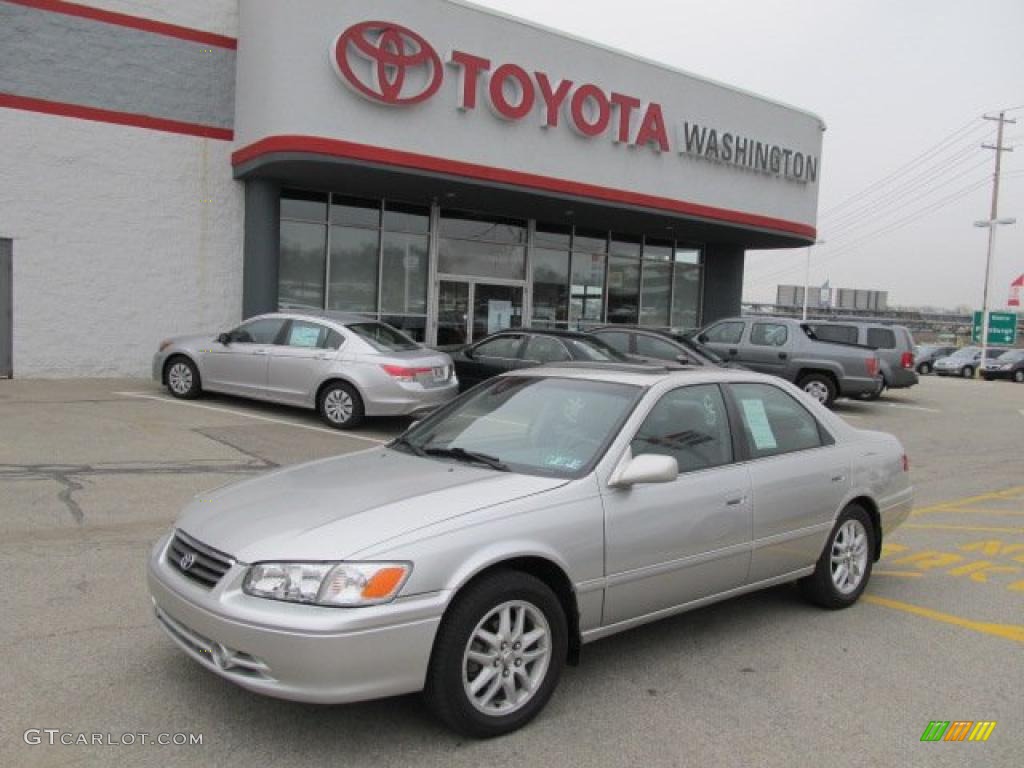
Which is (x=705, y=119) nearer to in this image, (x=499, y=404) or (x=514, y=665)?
(x=499, y=404)

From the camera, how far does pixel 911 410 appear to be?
18.1 meters

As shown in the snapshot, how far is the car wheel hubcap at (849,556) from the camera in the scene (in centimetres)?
507

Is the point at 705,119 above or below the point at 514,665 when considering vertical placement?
above

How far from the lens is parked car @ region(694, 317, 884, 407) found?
53.3 ft

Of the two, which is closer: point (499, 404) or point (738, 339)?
point (499, 404)

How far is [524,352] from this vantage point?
12812 mm

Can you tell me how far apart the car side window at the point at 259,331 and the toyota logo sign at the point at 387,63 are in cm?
469

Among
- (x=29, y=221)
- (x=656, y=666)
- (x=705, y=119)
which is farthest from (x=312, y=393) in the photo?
(x=705, y=119)

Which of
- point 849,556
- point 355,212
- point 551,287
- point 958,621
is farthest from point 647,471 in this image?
point 551,287

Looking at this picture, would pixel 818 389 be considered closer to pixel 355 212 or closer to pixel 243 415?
pixel 355 212

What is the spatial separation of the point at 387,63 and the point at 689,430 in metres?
12.0

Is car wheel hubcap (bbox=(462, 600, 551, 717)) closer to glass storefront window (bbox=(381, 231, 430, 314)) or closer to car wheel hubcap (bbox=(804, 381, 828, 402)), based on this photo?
car wheel hubcap (bbox=(804, 381, 828, 402))

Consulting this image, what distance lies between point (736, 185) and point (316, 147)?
1079 centimetres

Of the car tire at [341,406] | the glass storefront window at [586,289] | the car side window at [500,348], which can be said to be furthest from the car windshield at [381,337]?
the glass storefront window at [586,289]
